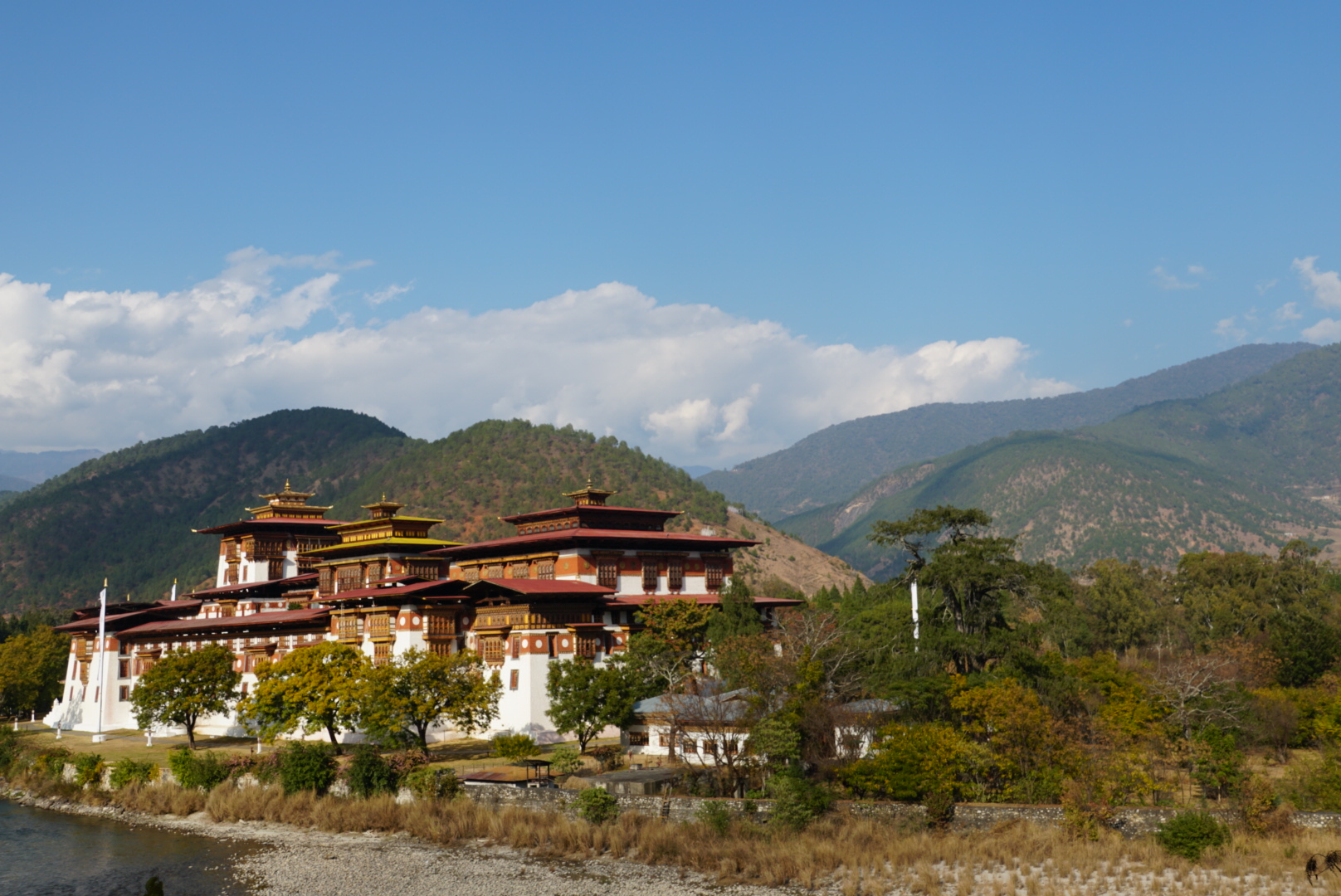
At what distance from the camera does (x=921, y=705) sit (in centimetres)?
4588

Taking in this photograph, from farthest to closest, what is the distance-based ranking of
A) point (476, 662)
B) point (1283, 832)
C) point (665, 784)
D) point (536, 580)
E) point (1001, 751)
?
1. point (536, 580)
2. point (476, 662)
3. point (665, 784)
4. point (1001, 751)
5. point (1283, 832)

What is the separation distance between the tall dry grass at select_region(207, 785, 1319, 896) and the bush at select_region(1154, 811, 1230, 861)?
0.34m

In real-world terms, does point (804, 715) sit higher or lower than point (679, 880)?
higher

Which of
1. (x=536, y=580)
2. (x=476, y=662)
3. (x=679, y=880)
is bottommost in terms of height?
(x=679, y=880)

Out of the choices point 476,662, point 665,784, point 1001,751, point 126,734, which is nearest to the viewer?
point 1001,751

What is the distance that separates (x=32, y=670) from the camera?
3243 inches

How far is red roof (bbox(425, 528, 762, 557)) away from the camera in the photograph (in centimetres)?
6994

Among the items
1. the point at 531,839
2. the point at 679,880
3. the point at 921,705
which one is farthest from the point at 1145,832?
the point at 531,839

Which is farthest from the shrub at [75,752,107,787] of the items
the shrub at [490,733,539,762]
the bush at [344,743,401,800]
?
the shrub at [490,733,539,762]

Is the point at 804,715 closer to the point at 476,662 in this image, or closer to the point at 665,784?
the point at 665,784

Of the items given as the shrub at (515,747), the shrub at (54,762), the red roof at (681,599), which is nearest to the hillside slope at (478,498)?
the red roof at (681,599)

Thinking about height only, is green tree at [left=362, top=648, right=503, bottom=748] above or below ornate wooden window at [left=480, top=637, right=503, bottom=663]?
below

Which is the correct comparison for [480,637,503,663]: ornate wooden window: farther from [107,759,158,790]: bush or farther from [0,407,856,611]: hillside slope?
[0,407,856,611]: hillside slope

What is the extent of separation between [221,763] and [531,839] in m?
19.5
